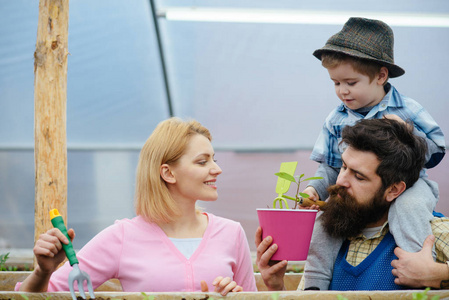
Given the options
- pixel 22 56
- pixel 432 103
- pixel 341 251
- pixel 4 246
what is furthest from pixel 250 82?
pixel 341 251

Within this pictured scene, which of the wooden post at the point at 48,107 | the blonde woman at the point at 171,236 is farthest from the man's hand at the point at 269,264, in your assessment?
the wooden post at the point at 48,107

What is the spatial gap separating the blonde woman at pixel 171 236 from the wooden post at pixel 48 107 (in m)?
1.49

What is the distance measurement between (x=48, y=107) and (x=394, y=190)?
2.23 m

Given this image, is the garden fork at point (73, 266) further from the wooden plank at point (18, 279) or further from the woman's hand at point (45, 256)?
the wooden plank at point (18, 279)

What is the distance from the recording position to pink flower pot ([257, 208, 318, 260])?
1762mm

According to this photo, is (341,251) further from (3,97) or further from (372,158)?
(3,97)

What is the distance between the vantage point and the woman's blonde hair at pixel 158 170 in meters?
1.97

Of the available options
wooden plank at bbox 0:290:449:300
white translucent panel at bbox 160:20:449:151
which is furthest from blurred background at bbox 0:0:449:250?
wooden plank at bbox 0:290:449:300

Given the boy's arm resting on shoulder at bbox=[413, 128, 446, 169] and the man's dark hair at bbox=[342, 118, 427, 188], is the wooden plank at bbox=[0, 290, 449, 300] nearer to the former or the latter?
the man's dark hair at bbox=[342, 118, 427, 188]

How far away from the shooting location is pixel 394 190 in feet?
6.50

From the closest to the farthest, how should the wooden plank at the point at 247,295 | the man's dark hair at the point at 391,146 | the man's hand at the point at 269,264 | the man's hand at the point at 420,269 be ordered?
the wooden plank at the point at 247,295, the man's hand at the point at 420,269, the man's hand at the point at 269,264, the man's dark hair at the point at 391,146

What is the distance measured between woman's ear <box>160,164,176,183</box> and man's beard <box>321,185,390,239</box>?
59cm

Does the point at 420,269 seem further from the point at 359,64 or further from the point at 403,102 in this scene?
the point at 359,64

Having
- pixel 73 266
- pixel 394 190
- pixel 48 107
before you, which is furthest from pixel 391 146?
pixel 48 107
